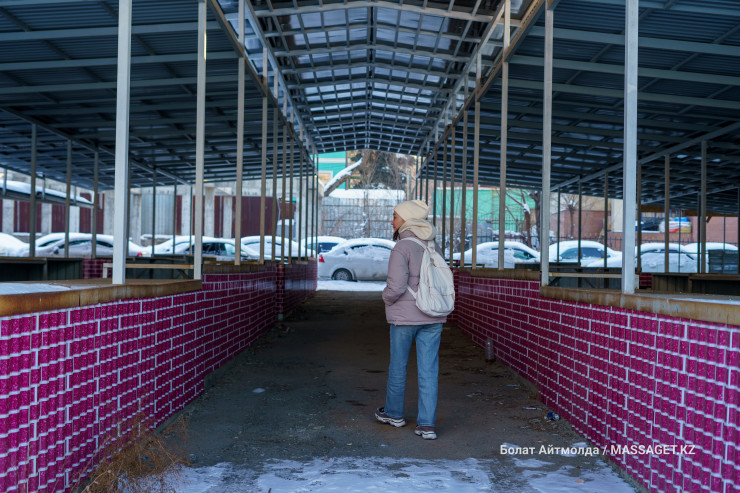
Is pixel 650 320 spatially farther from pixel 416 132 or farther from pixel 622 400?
pixel 416 132

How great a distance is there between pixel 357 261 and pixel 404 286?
20179 millimetres

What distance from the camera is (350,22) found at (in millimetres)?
12867

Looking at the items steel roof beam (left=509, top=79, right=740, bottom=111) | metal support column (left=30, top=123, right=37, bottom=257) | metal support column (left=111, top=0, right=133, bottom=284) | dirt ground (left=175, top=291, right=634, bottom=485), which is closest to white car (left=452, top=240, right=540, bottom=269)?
steel roof beam (left=509, top=79, right=740, bottom=111)

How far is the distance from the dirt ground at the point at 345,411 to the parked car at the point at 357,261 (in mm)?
15146

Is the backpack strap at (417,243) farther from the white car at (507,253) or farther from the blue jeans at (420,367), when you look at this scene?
the white car at (507,253)

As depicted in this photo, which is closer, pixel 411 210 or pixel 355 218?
pixel 411 210

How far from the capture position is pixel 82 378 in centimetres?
365

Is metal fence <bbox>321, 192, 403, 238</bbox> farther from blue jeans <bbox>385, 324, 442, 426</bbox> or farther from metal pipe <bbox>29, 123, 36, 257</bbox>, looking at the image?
blue jeans <bbox>385, 324, 442, 426</bbox>

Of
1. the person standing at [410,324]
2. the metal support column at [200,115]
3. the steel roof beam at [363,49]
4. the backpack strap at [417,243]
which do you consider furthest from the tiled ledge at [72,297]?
the steel roof beam at [363,49]

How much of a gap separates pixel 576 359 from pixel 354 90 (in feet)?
44.2

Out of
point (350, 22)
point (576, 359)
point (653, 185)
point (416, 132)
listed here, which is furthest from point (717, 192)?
point (576, 359)

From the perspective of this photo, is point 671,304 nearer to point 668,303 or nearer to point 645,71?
point 668,303

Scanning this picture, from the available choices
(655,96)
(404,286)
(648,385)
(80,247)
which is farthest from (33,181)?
(648,385)

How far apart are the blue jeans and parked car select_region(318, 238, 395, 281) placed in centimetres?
1946
